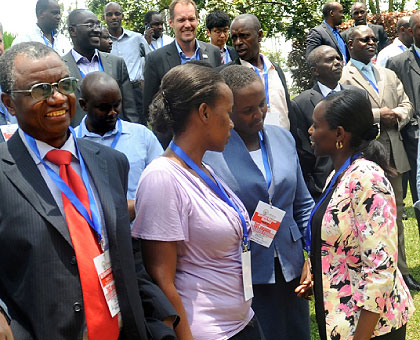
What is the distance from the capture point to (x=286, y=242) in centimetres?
353

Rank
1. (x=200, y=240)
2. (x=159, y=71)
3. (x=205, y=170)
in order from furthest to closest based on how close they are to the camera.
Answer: (x=159, y=71), (x=205, y=170), (x=200, y=240)

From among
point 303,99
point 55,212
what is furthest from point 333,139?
point 303,99

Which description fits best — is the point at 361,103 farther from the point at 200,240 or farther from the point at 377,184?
the point at 200,240

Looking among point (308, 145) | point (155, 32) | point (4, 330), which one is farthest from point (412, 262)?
point (155, 32)

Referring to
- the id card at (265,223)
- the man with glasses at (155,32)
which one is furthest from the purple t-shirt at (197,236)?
the man with glasses at (155,32)

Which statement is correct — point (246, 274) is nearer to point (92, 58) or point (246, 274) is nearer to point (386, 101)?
point (92, 58)

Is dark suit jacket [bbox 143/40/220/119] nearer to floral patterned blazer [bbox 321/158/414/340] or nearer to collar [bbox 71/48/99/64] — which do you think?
collar [bbox 71/48/99/64]

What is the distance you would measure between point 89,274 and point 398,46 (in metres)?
7.86

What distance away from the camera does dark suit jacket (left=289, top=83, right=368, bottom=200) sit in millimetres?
5336

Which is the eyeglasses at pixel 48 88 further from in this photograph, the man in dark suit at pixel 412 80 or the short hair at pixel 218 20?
the short hair at pixel 218 20

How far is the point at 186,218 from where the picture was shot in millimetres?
2658

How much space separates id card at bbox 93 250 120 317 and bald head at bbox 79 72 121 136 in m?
1.75

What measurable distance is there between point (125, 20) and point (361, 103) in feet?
43.8

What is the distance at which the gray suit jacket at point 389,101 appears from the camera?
6.14m
